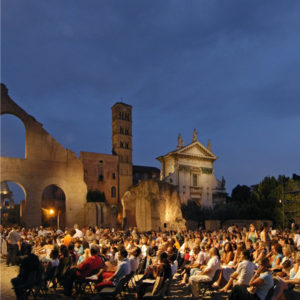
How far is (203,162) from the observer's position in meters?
54.2

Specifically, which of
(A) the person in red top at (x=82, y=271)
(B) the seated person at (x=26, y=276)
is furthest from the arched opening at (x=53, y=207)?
(B) the seated person at (x=26, y=276)

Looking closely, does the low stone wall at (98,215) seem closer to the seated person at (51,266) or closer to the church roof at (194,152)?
the church roof at (194,152)

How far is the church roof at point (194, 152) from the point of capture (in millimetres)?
50869

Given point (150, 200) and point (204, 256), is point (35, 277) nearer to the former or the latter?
point (204, 256)

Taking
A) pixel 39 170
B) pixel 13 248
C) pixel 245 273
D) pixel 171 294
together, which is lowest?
pixel 171 294

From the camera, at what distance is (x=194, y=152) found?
5319 cm

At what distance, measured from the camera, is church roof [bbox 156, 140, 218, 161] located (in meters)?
50.9

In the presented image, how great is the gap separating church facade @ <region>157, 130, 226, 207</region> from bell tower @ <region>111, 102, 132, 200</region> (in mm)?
5648

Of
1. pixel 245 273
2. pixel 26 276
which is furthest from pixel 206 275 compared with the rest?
pixel 26 276

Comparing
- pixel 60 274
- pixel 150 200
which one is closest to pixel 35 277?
pixel 60 274

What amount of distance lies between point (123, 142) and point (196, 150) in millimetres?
12754

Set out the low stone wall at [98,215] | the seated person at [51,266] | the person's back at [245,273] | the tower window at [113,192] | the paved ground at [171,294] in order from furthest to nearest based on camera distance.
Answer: the tower window at [113,192] → the low stone wall at [98,215] → the paved ground at [171,294] → the seated person at [51,266] → the person's back at [245,273]

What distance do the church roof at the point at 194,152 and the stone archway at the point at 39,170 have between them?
21.7 meters

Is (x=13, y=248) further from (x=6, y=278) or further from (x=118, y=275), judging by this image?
(x=118, y=275)
